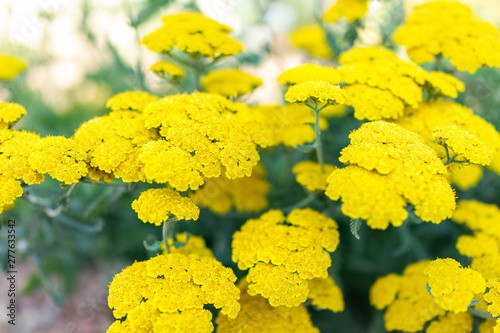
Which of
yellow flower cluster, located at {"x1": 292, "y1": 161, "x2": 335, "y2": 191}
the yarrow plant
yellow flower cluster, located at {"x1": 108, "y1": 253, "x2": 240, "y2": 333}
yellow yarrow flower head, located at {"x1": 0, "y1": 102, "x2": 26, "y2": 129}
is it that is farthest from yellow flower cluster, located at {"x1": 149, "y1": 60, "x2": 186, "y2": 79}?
yellow flower cluster, located at {"x1": 108, "y1": 253, "x2": 240, "y2": 333}

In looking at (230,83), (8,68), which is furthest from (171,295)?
(8,68)

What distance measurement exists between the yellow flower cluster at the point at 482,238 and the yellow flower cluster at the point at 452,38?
Result: 78 cm

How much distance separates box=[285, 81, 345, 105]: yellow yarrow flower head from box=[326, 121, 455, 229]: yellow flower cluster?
0.23 meters

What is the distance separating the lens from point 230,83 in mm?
2359

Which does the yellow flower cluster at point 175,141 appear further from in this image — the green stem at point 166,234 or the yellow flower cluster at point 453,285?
the yellow flower cluster at point 453,285

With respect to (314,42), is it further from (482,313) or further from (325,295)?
(482,313)

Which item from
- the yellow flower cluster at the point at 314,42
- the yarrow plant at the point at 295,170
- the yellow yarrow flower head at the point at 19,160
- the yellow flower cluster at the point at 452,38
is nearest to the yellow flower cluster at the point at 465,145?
the yarrow plant at the point at 295,170

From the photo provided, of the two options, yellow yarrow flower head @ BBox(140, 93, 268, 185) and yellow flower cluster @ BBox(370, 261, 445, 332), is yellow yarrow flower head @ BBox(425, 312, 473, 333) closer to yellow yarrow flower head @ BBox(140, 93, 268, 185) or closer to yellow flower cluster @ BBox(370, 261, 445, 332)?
yellow flower cluster @ BBox(370, 261, 445, 332)

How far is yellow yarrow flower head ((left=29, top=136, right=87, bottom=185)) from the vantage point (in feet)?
5.33

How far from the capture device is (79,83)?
4523 millimetres

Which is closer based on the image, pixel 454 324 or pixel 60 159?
pixel 60 159

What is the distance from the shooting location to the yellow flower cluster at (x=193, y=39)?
2105 millimetres

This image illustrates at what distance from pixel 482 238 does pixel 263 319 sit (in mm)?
1221

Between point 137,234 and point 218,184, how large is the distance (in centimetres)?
98
